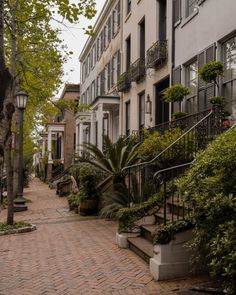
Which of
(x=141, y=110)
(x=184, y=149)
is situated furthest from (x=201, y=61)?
(x=141, y=110)

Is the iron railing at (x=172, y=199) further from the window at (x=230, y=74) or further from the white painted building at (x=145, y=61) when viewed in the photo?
the white painted building at (x=145, y=61)

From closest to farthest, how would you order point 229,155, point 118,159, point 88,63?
point 229,155 < point 118,159 < point 88,63

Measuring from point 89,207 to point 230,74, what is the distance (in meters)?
6.16

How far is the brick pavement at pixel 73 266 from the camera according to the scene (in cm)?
582

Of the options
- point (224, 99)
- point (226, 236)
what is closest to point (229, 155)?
point (226, 236)

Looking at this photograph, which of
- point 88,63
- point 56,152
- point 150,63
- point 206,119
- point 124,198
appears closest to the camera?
point 206,119

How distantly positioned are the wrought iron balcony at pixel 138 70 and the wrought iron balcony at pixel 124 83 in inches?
27.3

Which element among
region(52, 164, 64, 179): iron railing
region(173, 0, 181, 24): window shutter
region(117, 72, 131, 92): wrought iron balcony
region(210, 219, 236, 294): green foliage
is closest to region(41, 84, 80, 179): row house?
region(52, 164, 64, 179): iron railing

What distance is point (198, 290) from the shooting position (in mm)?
5293

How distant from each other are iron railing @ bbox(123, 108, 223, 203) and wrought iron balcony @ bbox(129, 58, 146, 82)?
8.04 meters

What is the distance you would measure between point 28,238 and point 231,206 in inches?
259

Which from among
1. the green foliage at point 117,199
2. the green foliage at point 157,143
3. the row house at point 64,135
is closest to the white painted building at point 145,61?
the green foliage at point 157,143

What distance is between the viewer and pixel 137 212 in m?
8.16

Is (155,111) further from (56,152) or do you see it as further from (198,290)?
(56,152)
